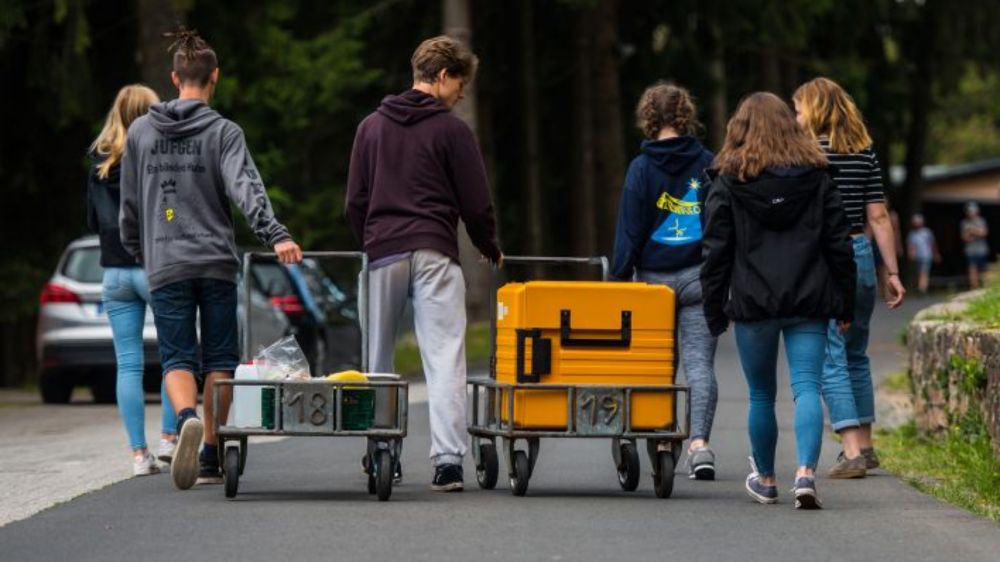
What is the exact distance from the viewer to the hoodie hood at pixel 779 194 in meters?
9.07

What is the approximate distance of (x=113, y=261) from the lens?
10797 mm

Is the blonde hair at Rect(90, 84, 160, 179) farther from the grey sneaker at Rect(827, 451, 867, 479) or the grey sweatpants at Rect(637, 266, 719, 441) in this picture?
the grey sneaker at Rect(827, 451, 867, 479)

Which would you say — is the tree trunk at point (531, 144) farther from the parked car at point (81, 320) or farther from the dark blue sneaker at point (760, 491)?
the dark blue sneaker at point (760, 491)

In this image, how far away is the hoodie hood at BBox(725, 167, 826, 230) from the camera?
9.07 metres

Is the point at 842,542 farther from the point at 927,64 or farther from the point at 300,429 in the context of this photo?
the point at 927,64

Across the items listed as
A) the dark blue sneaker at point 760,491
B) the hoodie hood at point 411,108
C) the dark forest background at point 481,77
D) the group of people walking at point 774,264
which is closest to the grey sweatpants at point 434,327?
the hoodie hood at point 411,108

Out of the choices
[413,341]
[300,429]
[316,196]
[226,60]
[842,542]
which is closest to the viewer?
[842,542]

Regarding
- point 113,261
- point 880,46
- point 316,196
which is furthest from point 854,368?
point 880,46

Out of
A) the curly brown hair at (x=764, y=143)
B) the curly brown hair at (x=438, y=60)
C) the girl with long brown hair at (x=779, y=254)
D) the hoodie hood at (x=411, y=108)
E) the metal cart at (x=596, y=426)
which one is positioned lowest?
the metal cart at (x=596, y=426)

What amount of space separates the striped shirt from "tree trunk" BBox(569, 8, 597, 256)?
23.9m

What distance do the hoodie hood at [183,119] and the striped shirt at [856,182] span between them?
292 centimetres

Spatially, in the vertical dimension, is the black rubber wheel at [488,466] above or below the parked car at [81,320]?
below

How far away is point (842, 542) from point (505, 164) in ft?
96.7

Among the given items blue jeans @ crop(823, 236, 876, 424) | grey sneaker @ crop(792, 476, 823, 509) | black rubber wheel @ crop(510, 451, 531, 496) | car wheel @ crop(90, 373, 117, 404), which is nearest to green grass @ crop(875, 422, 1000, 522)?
blue jeans @ crop(823, 236, 876, 424)
